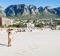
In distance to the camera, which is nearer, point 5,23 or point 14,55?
point 14,55

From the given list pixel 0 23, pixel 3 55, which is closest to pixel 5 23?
pixel 0 23

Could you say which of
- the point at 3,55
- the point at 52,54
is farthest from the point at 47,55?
the point at 3,55

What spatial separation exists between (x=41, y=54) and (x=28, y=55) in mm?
474

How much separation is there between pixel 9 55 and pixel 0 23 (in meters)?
117

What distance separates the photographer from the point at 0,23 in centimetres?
12119

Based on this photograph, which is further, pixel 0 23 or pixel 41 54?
pixel 0 23

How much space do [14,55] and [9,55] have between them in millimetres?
180

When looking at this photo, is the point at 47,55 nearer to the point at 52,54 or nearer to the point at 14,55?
the point at 52,54

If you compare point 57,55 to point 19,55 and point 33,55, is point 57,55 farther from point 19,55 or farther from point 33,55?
point 19,55

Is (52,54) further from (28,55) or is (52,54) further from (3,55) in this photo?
(3,55)

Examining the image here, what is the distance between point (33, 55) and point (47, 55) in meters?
0.46

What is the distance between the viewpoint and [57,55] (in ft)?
19.7

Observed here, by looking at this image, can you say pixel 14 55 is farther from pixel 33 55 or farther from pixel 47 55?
pixel 47 55

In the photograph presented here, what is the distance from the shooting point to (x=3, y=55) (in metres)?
6.21
